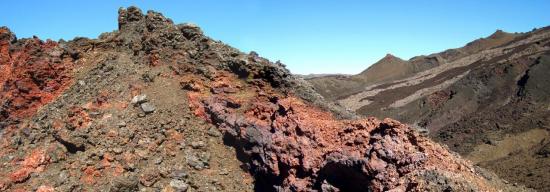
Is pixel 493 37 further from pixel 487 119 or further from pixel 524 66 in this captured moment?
pixel 487 119

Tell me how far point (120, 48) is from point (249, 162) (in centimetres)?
683

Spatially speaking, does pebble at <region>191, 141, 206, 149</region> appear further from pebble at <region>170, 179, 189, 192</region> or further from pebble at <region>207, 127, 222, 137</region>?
pebble at <region>170, 179, 189, 192</region>

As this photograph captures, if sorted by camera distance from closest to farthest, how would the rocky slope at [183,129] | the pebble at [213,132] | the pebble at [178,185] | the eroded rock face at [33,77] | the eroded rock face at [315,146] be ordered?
the eroded rock face at [315,146]
the rocky slope at [183,129]
the pebble at [178,185]
the pebble at [213,132]
the eroded rock face at [33,77]

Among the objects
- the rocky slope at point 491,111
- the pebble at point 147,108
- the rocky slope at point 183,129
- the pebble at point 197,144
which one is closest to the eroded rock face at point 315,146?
the rocky slope at point 183,129

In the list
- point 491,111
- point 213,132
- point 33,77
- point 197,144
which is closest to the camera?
point 197,144

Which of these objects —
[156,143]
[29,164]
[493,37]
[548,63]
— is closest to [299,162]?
[156,143]

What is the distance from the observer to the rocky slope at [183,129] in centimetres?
1167

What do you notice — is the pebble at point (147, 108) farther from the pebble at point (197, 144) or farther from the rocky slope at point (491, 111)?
the rocky slope at point (491, 111)

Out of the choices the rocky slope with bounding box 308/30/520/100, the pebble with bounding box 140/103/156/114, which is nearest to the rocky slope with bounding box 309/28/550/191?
the pebble with bounding box 140/103/156/114

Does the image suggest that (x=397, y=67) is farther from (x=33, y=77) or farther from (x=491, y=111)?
(x=33, y=77)

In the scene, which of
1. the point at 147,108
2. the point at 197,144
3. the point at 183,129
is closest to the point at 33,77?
the point at 147,108

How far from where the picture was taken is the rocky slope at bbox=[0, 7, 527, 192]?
1167 centimetres

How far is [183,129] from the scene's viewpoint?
1455 centimetres

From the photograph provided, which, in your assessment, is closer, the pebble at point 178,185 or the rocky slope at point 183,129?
the rocky slope at point 183,129
